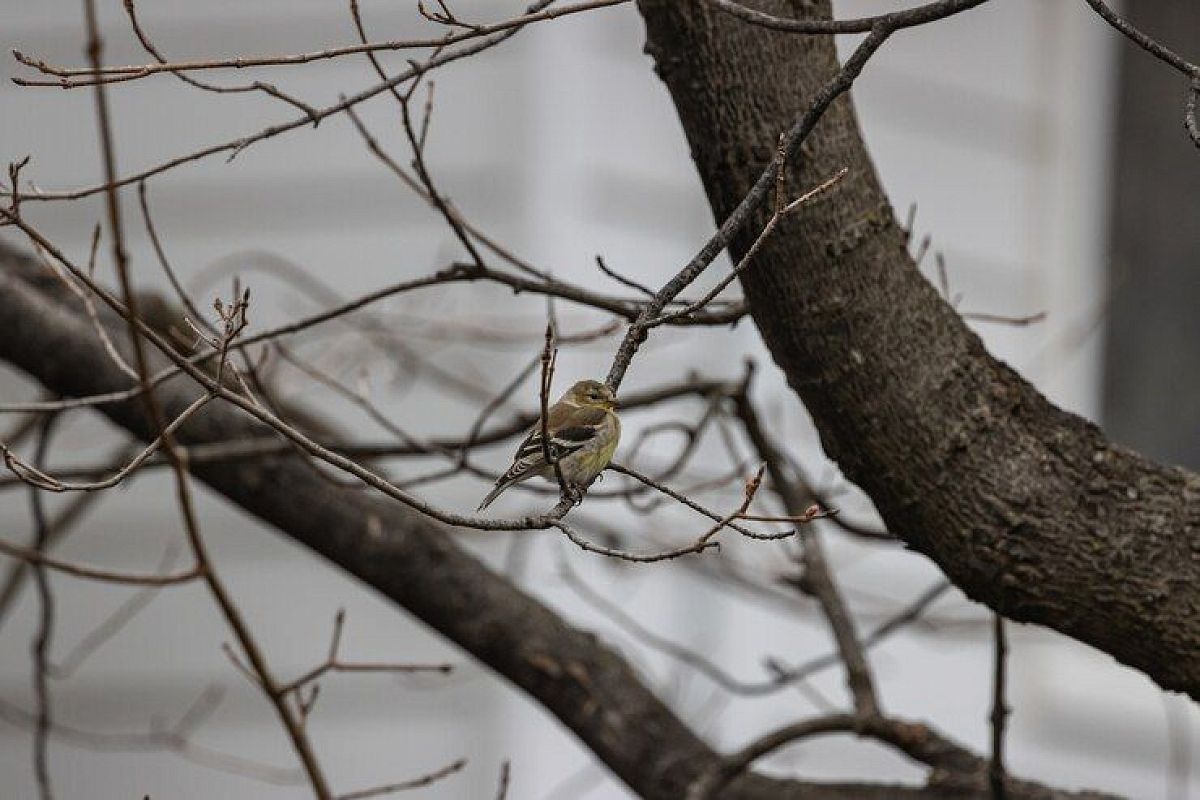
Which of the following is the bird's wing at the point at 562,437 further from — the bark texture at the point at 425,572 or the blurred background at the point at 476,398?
the blurred background at the point at 476,398

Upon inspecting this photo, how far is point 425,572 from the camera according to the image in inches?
103

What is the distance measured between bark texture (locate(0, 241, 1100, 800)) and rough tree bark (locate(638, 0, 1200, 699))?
0.66 m

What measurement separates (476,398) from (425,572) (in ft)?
3.58

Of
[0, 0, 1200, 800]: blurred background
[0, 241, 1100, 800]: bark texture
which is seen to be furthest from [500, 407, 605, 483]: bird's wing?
[0, 0, 1200, 800]: blurred background

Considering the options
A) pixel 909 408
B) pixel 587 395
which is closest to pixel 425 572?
pixel 587 395

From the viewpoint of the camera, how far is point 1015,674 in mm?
4883

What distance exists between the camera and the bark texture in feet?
8.17

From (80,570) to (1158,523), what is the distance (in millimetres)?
1212

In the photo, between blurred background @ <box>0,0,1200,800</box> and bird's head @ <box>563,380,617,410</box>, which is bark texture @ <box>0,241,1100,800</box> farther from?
blurred background @ <box>0,0,1200,800</box>

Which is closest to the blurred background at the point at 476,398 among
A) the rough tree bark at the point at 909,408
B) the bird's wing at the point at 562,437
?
the bird's wing at the point at 562,437

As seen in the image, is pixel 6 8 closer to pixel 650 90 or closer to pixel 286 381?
pixel 286 381

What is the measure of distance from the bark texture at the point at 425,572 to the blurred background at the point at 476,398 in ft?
2.89

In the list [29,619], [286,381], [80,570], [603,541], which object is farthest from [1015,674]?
[80,570]

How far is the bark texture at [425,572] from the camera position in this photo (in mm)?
2490
